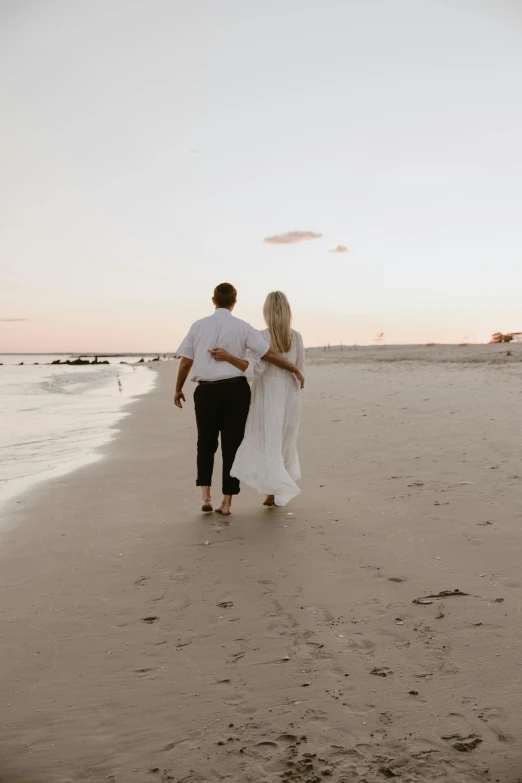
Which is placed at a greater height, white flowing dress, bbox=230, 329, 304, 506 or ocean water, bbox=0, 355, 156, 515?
white flowing dress, bbox=230, 329, 304, 506

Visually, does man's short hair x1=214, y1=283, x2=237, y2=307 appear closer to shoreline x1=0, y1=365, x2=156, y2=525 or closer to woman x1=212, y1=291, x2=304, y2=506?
woman x1=212, y1=291, x2=304, y2=506

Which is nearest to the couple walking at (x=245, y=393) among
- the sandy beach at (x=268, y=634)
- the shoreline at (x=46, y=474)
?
the sandy beach at (x=268, y=634)

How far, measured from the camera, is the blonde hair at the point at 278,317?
562cm

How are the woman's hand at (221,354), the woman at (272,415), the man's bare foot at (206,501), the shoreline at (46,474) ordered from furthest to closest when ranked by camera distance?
the shoreline at (46,474), the man's bare foot at (206,501), the woman at (272,415), the woman's hand at (221,354)

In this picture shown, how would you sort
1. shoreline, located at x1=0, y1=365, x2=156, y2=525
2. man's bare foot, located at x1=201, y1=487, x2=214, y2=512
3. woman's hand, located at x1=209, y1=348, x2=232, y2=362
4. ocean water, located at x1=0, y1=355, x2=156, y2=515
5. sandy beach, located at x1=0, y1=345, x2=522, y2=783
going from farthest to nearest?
ocean water, located at x1=0, y1=355, x2=156, y2=515
shoreline, located at x1=0, y1=365, x2=156, y2=525
man's bare foot, located at x1=201, y1=487, x2=214, y2=512
woman's hand, located at x1=209, y1=348, x2=232, y2=362
sandy beach, located at x1=0, y1=345, x2=522, y2=783

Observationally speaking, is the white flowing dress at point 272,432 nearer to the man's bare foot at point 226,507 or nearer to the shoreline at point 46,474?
the man's bare foot at point 226,507

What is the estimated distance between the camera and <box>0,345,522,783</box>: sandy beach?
7.90 ft

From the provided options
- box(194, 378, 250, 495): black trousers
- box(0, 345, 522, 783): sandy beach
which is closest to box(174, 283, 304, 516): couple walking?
box(194, 378, 250, 495): black trousers

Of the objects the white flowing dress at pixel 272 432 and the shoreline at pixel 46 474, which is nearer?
the white flowing dress at pixel 272 432

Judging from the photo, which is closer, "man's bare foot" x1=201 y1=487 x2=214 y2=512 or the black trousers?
the black trousers

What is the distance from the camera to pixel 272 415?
5.67 metres

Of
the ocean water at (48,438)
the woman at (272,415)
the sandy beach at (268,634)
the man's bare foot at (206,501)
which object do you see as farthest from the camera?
the ocean water at (48,438)

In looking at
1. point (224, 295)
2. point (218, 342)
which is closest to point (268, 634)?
point (218, 342)

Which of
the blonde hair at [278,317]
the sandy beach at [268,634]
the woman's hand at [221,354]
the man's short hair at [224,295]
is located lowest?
the sandy beach at [268,634]
